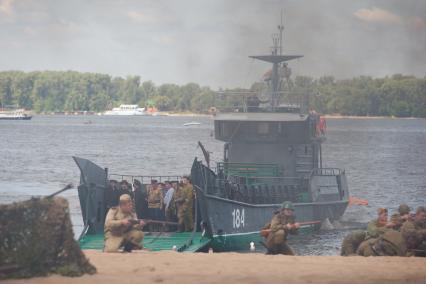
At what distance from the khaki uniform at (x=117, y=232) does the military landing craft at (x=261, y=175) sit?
27.0 ft

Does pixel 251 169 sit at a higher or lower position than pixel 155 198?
higher

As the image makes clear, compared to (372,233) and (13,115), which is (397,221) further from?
(13,115)

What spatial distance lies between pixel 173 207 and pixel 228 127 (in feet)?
23.8

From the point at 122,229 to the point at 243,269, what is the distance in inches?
110

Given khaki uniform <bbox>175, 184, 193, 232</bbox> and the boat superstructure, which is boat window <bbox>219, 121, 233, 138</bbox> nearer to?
the boat superstructure

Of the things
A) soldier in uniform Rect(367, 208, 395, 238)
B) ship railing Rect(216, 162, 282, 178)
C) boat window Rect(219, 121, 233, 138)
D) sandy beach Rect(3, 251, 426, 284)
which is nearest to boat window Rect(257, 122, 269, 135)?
boat window Rect(219, 121, 233, 138)

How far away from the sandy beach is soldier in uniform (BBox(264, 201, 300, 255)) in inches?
33.6

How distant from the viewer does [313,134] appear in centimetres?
3262

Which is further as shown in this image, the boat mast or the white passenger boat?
the white passenger boat

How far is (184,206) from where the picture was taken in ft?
82.0

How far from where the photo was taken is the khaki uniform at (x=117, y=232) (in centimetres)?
1644

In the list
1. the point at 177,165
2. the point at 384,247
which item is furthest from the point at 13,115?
the point at 384,247

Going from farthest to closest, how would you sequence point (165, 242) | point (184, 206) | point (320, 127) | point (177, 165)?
point (177, 165) → point (320, 127) → point (184, 206) → point (165, 242)

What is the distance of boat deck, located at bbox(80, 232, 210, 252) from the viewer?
2225cm
